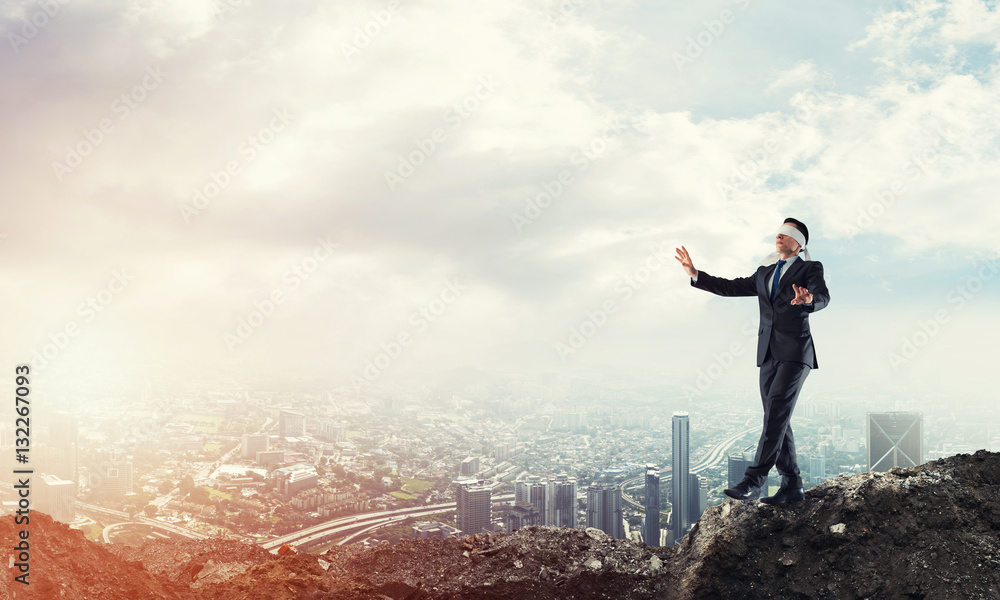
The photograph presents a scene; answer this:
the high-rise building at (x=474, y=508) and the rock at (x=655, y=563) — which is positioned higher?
the rock at (x=655, y=563)

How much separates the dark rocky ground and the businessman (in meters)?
0.41

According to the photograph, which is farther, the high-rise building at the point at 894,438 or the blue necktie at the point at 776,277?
the high-rise building at the point at 894,438

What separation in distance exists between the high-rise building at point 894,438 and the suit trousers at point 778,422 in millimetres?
4085

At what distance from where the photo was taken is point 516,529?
324 inches

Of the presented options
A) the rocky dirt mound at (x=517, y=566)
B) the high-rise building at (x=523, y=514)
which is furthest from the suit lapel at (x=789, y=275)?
the high-rise building at (x=523, y=514)

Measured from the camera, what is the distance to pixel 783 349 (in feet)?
23.1

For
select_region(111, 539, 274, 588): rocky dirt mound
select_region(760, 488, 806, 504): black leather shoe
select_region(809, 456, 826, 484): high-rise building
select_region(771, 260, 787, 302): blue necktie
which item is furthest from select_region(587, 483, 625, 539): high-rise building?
select_region(111, 539, 274, 588): rocky dirt mound

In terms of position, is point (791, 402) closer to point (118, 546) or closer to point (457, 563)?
point (457, 563)

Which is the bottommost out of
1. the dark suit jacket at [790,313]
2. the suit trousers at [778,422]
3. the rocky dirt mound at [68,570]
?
the rocky dirt mound at [68,570]

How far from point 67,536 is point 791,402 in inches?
357

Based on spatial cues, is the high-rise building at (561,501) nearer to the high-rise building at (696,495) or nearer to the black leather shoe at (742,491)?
the high-rise building at (696,495)

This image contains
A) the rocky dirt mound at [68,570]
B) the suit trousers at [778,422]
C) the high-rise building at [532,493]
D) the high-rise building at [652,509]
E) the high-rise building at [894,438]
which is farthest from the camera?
the high-rise building at [652,509]

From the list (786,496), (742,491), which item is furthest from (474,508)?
(786,496)

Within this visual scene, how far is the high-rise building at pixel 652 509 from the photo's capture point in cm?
1116
